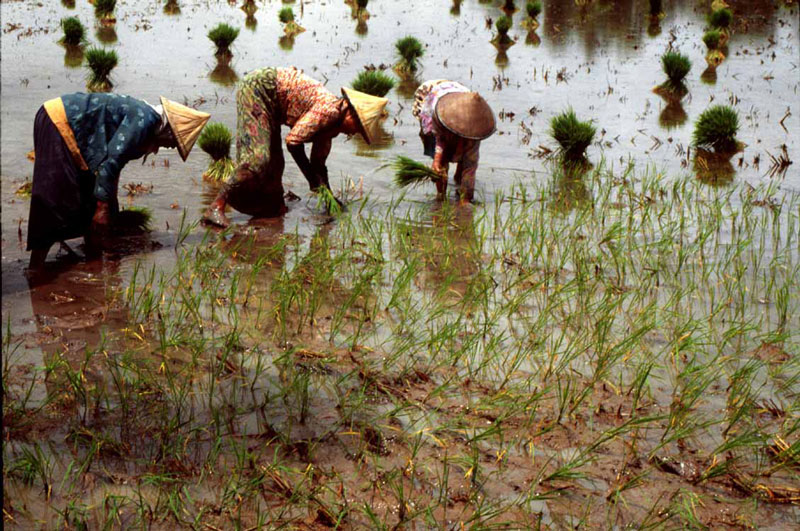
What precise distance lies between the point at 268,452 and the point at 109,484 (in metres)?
0.54

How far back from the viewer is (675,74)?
1088cm

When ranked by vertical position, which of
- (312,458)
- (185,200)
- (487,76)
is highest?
(487,76)

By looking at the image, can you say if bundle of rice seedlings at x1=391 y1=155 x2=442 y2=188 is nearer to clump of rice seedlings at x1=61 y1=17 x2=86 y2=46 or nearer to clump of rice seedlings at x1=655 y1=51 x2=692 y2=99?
clump of rice seedlings at x1=655 y1=51 x2=692 y2=99

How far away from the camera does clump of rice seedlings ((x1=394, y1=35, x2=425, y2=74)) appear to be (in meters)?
12.0

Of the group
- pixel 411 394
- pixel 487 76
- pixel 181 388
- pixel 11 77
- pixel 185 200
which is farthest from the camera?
pixel 487 76

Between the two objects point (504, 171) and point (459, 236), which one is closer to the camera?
point (459, 236)

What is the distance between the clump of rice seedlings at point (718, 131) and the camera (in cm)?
810

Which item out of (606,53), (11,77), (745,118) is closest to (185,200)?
(11,77)

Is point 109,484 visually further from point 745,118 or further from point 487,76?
point 487,76

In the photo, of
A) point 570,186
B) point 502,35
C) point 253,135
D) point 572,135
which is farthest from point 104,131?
point 502,35

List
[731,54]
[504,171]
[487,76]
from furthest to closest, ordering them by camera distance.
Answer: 1. [731,54]
2. [487,76]
3. [504,171]

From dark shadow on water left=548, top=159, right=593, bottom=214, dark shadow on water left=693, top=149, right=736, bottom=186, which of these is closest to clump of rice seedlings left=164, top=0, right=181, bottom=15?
dark shadow on water left=548, top=159, right=593, bottom=214

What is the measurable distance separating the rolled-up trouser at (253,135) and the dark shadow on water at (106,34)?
8.92 meters

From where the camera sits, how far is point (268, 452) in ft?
10.5
